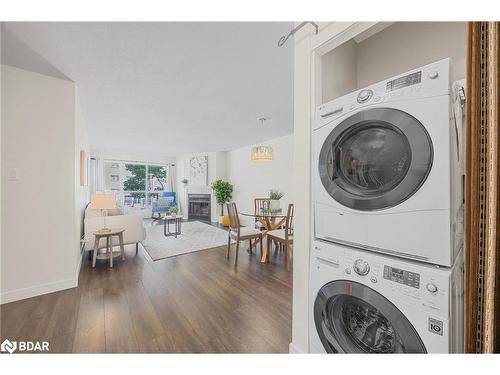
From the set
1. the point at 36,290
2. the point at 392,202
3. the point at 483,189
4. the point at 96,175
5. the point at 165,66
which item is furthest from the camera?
the point at 96,175

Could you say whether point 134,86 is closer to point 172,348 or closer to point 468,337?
point 172,348

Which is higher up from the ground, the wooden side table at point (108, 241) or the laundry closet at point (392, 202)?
the laundry closet at point (392, 202)

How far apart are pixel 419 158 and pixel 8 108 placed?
3476 mm

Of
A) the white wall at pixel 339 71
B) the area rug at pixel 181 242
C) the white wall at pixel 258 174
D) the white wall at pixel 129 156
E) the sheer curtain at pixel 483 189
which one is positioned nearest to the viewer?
the sheer curtain at pixel 483 189

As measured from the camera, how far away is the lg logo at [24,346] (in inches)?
62.2

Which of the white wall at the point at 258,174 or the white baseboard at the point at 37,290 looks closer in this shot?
the white baseboard at the point at 37,290

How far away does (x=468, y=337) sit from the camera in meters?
0.74

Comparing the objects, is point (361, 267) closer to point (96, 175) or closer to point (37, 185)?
point (37, 185)

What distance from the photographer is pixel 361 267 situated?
3.34ft

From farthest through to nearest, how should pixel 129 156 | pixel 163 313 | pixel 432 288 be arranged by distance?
pixel 129 156 → pixel 163 313 → pixel 432 288

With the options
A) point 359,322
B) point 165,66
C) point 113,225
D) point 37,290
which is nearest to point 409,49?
point 359,322

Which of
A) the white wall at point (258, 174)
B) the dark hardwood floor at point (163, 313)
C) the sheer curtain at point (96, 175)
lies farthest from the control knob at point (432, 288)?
the sheer curtain at point (96, 175)

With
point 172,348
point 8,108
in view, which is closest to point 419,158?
point 172,348

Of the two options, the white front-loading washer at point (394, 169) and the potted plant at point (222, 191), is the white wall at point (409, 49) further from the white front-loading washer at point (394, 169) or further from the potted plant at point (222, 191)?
the potted plant at point (222, 191)
